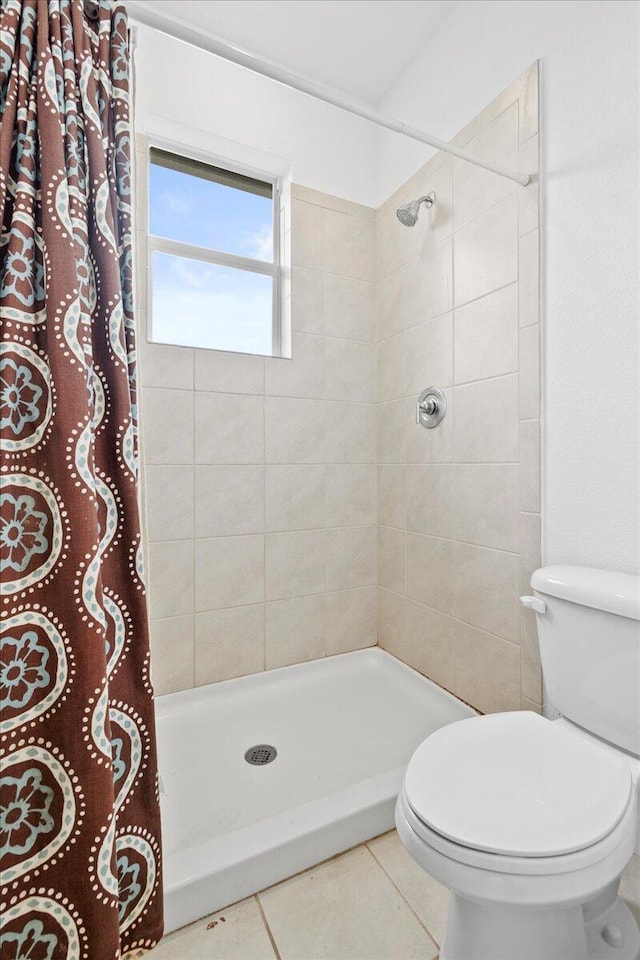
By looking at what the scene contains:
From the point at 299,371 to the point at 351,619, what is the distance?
3.73 feet

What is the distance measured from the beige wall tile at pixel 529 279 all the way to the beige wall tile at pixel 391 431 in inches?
25.8

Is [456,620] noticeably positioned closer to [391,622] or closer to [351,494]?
[391,622]

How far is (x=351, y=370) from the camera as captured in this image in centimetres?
215

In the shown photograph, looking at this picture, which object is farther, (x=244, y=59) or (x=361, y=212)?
(x=361, y=212)

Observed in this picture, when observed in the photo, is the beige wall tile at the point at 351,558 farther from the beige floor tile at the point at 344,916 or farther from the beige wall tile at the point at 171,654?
the beige floor tile at the point at 344,916

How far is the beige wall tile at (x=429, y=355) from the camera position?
1792mm

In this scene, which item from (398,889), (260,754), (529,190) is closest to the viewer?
(398,889)

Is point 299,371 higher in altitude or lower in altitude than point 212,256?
lower

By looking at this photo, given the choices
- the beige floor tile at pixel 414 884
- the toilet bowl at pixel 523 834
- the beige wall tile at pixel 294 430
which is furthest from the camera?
the beige wall tile at pixel 294 430

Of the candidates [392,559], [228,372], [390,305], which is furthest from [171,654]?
[390,305]

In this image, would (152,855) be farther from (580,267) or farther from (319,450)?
(580,267)

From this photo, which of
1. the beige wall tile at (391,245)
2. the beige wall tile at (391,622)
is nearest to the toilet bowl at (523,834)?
the beige wall tile at (391,622)

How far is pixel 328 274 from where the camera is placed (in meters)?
2.09

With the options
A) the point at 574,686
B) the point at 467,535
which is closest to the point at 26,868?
the point at 574,686
